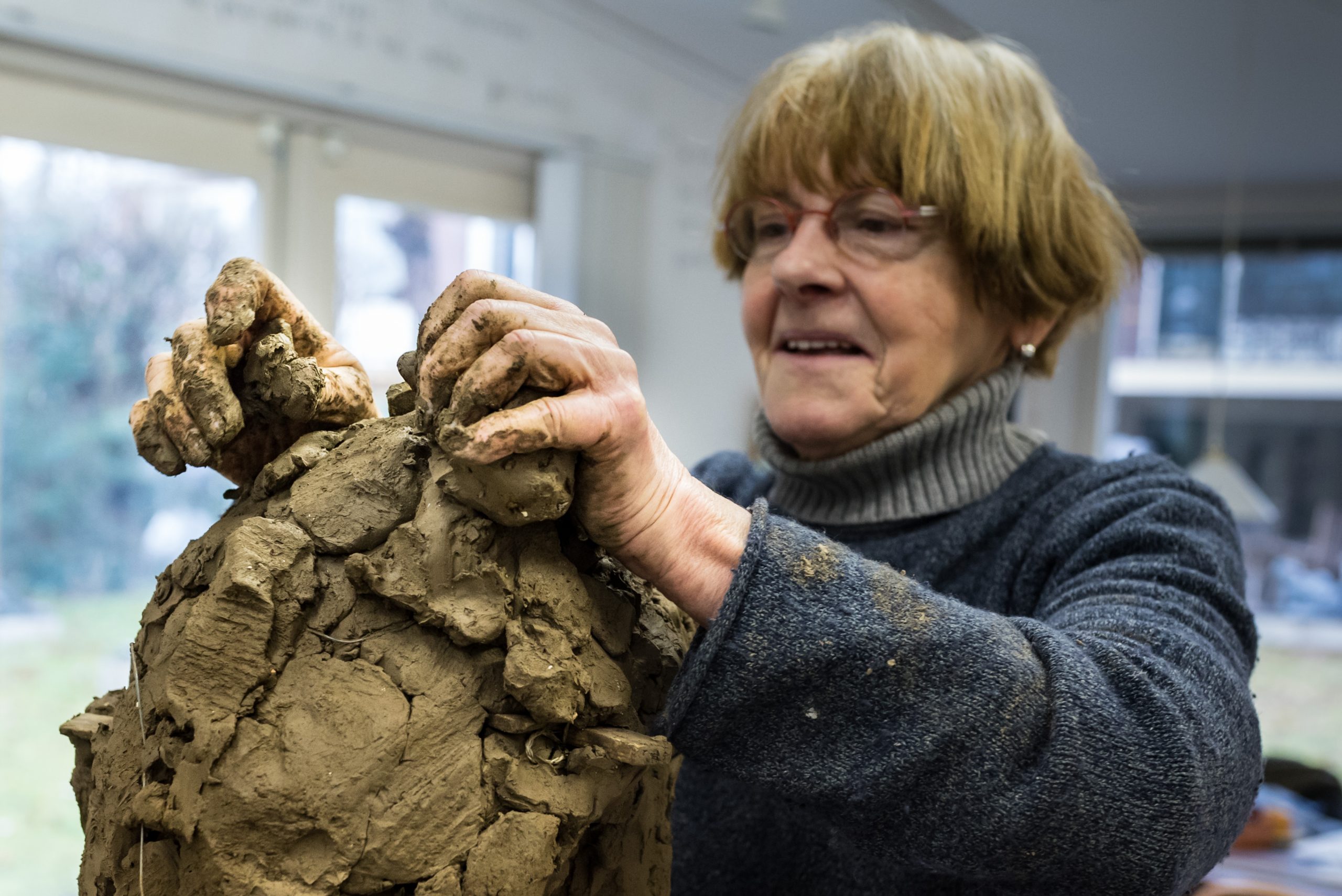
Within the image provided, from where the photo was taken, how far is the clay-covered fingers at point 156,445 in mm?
958

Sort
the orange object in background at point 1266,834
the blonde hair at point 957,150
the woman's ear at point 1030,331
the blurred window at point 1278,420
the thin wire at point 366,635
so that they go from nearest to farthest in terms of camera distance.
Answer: the thin wire at point 366,635
the blonde hair at point 957,150
the woman's ear at point 1030,331
the orange object in background at point 1266,834
the blurred window at point 1278,420

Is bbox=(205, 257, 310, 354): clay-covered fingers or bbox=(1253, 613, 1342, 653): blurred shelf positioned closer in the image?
bbox=(205, 257, 310, 354): clay-covered fingers

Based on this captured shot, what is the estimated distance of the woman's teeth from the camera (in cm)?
137

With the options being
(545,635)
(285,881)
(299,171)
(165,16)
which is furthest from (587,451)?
(299,171)

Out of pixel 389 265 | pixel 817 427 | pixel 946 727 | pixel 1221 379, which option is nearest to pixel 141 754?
pixel 946 727

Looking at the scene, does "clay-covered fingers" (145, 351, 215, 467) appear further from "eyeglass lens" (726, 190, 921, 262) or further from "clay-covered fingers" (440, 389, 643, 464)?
"eyeglass lens" (726, 190, 921, 262)

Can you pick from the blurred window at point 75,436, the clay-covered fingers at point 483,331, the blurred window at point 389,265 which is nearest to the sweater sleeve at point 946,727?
the clay-covered fingers at point 483,331

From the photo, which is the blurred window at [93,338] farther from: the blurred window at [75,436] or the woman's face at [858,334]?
the woman's face at [858,334]

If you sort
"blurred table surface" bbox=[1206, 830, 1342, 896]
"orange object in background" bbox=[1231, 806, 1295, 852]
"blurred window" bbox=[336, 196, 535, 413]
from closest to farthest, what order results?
"blurred table surface" bbox=[1206, 830, 1342, 896] < "blurred window" bbox=[336, 196, 535, 413] < "orange object in background" bbox=[1231, 806, 1295, 852]

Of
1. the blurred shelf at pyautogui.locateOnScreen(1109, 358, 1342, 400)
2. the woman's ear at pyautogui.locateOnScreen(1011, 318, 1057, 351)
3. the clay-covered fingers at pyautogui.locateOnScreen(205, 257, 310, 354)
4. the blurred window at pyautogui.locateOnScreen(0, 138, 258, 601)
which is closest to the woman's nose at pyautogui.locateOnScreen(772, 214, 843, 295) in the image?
the woman's ear at pyautogui.locateOnScreen(1011, 318, 1057, 351)

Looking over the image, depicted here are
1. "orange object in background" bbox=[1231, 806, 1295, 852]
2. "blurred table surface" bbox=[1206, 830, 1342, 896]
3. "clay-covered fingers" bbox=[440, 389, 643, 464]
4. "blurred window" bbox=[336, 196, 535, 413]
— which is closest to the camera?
"clay-covered fingers" bbox=[440, 389, 643, 464]

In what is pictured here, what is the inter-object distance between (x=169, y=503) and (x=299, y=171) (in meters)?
0.93

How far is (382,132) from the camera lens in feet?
9.86

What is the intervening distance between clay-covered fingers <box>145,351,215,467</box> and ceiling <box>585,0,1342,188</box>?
229cm
